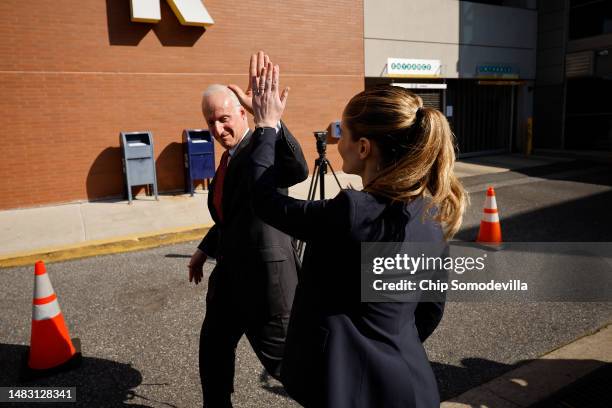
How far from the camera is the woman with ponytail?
144cm

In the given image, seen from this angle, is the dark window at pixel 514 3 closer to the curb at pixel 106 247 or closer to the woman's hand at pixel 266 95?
the curb at pixel 106 247

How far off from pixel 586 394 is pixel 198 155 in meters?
8.29

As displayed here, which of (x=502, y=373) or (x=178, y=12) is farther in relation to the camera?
(x=178, y=12)

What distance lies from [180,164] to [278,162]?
9.01 m

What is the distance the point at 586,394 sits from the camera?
2938 mm

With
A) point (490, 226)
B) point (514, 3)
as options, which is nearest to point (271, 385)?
point (490, 226)

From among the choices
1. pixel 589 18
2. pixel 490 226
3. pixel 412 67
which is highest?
pixel 589 18

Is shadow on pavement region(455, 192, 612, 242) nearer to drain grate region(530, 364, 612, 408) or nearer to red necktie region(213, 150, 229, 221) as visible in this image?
drain grate region(530, 364, 612, 408)

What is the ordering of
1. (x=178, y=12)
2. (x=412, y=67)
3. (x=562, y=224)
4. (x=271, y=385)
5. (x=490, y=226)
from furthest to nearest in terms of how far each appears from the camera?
1. (x=412, y=67)
2. (x=178, y=12)
3. (x=562, y=224)
4. (x=490, y=226)
5. (x=271, y=385)

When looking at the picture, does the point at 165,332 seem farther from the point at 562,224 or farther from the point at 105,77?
the point at 105,77

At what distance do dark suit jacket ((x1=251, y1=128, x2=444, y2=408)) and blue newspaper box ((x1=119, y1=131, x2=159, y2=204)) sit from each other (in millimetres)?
8243

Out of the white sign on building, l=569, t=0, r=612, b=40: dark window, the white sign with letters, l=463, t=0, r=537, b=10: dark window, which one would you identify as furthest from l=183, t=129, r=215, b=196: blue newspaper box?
l=569, t=0, r=612, b=40: dark window

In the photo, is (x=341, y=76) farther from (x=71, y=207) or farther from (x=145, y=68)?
(x=71, y=207)

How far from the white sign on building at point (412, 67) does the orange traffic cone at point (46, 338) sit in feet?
37.5
